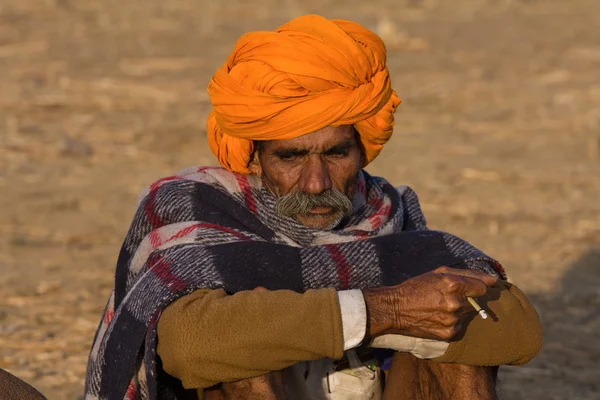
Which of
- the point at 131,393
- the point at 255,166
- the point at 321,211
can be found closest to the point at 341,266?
the point at 321,211

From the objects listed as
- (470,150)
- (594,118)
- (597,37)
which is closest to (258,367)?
(470,150)

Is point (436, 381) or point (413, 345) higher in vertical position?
point (413, 345)

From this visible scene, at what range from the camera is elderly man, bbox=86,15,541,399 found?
391cm

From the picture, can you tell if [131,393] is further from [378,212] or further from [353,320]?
[378,212]

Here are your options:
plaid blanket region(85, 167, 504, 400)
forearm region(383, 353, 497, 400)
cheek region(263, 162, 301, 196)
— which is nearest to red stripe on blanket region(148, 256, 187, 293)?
plaid blanket region(85, 167, 504, 400)

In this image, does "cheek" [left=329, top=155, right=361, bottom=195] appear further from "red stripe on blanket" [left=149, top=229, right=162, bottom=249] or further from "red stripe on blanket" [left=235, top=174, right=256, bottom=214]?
"red stripe on blanket" [left=149, top=229, right=162, bottom=249]

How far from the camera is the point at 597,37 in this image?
601 inches

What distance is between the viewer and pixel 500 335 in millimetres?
4254

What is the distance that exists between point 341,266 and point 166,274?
0.57m

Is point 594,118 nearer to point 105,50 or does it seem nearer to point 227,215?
point 105,50

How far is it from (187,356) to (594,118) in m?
8.32

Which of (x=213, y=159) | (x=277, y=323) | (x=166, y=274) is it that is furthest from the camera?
(x=213, y=159)

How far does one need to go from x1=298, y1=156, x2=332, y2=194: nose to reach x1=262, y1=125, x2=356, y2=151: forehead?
51 mm

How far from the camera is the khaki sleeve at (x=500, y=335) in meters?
4.21
